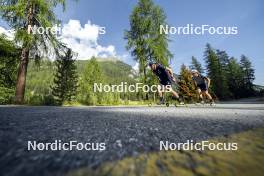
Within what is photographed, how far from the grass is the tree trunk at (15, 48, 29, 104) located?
9882mm

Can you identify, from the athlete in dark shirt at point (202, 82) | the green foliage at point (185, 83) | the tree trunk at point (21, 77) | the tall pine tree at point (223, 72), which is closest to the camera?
the tree trunk at point (21, 77)

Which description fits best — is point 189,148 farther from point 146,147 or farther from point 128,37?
point 128,37

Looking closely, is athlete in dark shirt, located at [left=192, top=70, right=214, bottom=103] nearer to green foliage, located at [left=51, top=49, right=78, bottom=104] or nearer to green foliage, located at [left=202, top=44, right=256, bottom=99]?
green foliage, located at [left=51, top=49, right=78, bottom=104]

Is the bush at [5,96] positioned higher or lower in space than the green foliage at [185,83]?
lower

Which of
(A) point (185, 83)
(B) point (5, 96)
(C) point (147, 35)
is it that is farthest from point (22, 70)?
(A) point (185, 83)

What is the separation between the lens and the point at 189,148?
170cm

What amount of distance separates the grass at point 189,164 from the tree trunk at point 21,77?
988 cm

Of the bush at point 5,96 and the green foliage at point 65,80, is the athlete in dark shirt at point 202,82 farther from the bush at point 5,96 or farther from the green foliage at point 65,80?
the green foliage at point 65,80

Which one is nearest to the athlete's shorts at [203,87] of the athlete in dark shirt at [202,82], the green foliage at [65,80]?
the athlete in dark shirt at [202,82]

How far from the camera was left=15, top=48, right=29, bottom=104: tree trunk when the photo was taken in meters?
10.00

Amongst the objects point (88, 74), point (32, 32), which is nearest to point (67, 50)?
point (32, 32)

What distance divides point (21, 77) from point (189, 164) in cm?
1055

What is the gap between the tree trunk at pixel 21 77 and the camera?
1000cm

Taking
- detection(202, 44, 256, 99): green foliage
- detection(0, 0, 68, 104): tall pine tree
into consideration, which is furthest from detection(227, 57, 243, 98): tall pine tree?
detection(0, 0, 68, 104): tall pine tree
